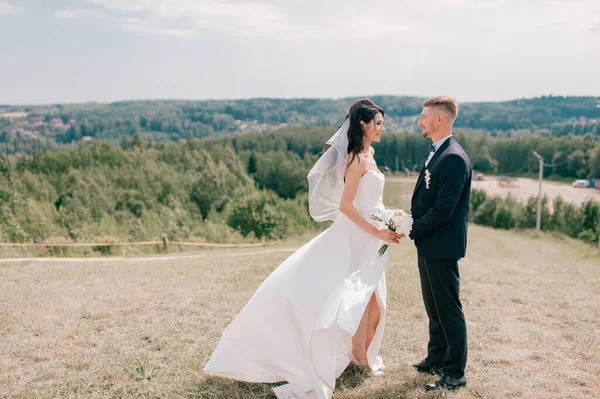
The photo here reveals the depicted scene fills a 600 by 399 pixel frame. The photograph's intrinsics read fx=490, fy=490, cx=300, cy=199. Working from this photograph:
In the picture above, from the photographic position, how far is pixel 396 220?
184 inches

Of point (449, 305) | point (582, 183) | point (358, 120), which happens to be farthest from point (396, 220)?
point (582, 183)

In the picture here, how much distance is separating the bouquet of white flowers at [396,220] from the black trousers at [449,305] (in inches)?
15.0

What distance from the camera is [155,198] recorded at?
51812 millimetres

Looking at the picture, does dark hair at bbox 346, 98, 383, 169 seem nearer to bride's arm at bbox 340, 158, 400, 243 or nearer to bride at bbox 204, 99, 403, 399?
bride at bbox 204, 99, 403, 399

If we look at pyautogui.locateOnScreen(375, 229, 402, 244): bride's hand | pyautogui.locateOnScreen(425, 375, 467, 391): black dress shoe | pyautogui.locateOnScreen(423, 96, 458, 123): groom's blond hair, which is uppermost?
pyautogui.locateOnScreen(423, 96, 458, 123): groom's blond hair

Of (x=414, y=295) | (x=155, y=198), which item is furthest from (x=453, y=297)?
(x=155, y=198)

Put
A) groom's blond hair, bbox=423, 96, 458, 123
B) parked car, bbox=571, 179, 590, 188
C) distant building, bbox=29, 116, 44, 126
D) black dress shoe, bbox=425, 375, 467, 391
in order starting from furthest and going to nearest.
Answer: distant building, bbox=29, 116, 44, 126
parked car, bbox=571, 179, 590, 188
black dress shoe, bbox=425, 375, 467, 391
groom's blond hair, bbox=423, 96, 458, 123

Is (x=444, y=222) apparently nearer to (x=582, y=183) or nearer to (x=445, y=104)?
(x=445, y=104)

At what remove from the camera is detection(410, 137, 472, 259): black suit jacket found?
14.5 ft

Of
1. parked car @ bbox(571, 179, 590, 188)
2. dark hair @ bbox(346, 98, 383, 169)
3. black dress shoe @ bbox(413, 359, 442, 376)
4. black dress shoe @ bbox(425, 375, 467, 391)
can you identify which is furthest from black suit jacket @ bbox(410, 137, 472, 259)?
parked car @ bbox(571, 179, 590, 188)

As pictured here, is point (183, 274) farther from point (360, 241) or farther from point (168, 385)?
point (360, 241)

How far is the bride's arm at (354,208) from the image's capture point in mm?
→ 4844

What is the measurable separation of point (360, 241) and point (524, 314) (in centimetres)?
380

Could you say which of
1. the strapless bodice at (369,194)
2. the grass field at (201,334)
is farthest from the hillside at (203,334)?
the strapless bodice at (369,194)
